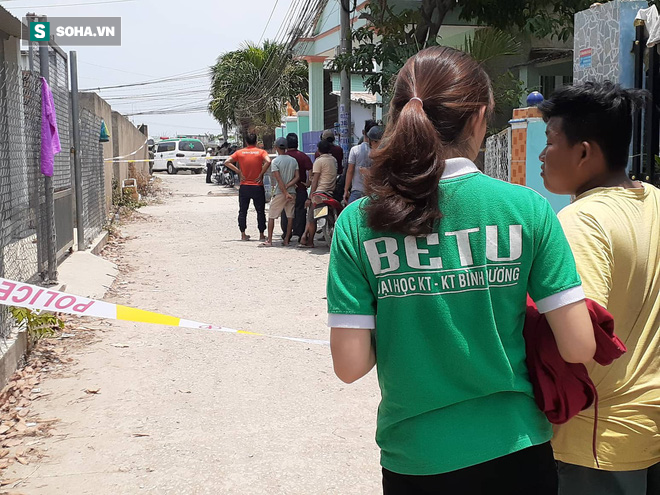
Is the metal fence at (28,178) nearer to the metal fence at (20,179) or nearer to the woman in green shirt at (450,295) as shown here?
the metal fence at (20,179)

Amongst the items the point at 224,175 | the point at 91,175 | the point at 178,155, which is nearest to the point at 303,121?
A: the point at 224,175

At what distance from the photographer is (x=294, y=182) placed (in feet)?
40.4

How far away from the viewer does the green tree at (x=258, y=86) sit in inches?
1324

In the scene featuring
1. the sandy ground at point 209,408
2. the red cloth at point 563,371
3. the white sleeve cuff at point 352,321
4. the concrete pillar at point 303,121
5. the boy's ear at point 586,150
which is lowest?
the sandy ground at point 209,408

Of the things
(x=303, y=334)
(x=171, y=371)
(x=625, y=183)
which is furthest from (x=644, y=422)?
(x=303, y=334)

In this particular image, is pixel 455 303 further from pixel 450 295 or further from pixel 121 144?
pixel 121 144

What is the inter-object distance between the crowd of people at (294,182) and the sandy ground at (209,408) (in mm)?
3285

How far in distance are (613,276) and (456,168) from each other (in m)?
0.56

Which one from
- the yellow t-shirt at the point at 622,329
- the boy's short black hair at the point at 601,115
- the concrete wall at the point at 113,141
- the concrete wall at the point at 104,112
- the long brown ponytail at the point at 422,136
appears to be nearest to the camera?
the long brown ponytail at the point at 422,136

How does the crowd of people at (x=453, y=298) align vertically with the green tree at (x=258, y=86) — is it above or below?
below

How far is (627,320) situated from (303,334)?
485cm

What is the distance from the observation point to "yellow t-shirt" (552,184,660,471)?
1.93 metres

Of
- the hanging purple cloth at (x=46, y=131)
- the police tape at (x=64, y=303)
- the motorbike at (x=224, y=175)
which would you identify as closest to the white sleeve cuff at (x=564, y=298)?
the police tape at (x=64, y=303)

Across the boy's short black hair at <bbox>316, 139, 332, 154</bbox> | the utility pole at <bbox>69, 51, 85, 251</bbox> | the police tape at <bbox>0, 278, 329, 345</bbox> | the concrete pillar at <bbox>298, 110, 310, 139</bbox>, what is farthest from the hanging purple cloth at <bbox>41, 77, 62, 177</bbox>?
the concrete pillar at <bbox>298, 110, 310, 139</bbox>
